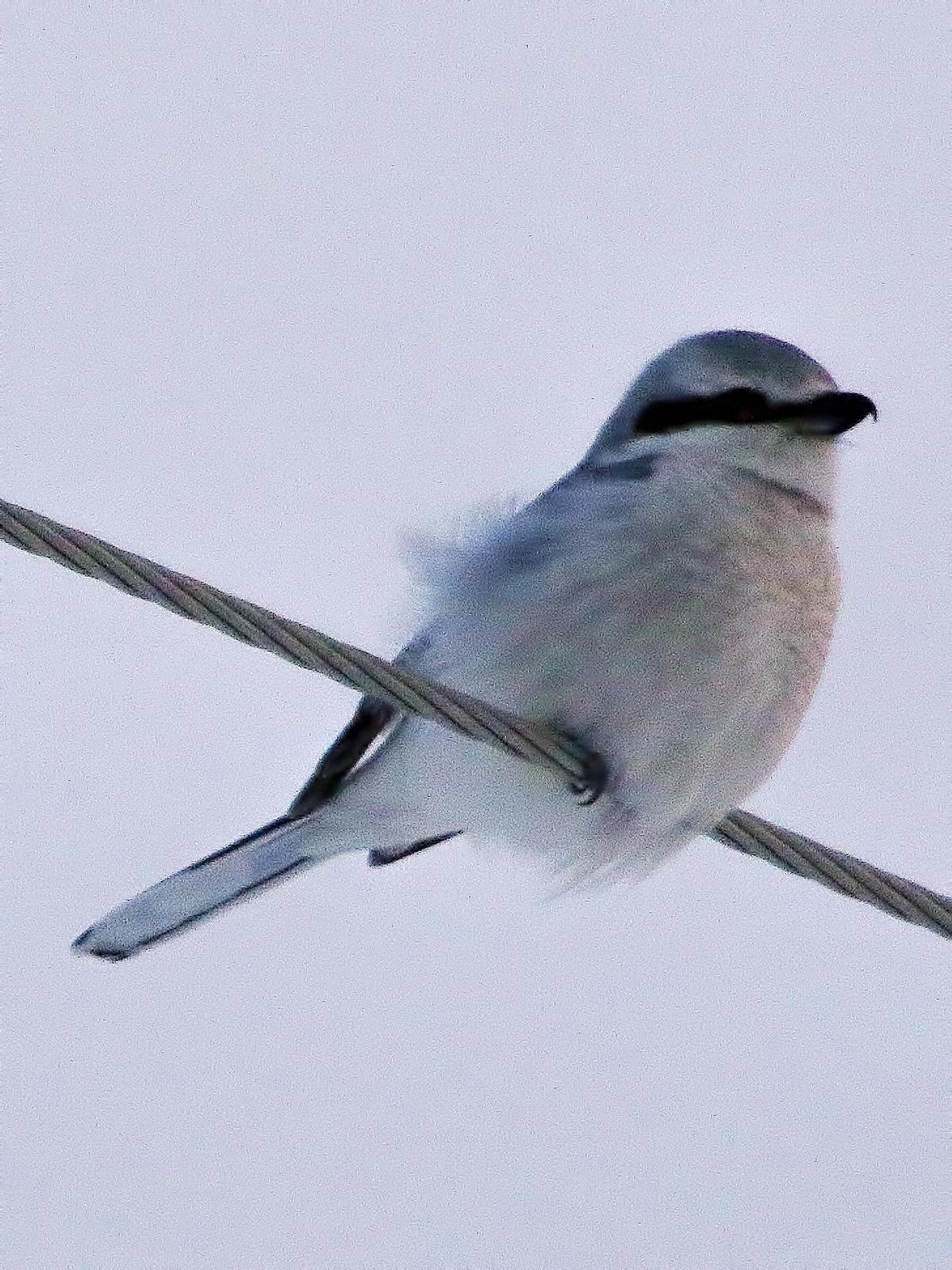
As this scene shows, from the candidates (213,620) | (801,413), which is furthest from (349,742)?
(213,620)

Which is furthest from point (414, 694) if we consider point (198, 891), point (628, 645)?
point (198, 891)

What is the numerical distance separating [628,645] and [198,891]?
2.94 feet

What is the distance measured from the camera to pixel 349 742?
158 inches

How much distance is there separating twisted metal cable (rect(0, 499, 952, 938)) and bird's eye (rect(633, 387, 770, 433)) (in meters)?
0.64

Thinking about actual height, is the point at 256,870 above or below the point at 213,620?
below

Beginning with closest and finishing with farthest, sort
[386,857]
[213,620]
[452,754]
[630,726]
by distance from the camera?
[213,620]
[630,726]
[452,754]
[386,857]

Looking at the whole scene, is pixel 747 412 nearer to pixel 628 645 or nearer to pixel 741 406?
pixel 741 406

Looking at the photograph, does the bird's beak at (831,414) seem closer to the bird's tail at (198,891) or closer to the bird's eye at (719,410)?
the bird's eye at (719,410)

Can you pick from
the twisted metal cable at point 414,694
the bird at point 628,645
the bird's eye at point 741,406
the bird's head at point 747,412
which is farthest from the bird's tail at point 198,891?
the bird's eye at point 741,406

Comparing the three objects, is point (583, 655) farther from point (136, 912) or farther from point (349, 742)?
point (136, 912)

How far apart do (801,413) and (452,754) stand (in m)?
0.77

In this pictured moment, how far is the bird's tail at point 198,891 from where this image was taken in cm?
397

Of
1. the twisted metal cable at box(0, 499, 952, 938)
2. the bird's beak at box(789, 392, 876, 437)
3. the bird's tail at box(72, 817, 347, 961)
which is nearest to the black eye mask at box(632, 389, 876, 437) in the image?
the bird's beak at box(789, 392, 876, 437)

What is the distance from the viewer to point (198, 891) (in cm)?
398
